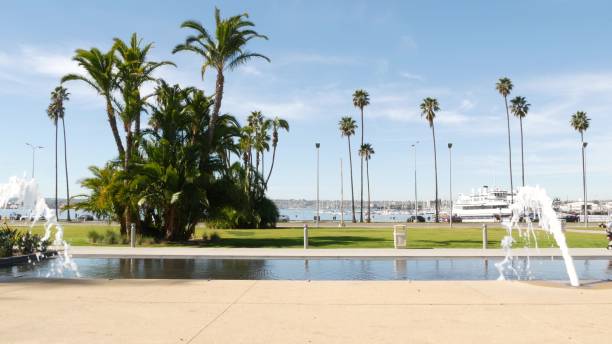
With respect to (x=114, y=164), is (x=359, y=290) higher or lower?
lower

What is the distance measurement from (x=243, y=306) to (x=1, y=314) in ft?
13.1

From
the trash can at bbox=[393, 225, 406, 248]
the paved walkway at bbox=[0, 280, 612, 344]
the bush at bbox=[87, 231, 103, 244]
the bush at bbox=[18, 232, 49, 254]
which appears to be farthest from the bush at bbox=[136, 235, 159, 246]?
the paved walkway at bbox=[0, 280, 612, 344]

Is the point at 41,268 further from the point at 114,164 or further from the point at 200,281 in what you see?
the point at 114,164

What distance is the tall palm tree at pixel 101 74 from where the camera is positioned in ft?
85.8

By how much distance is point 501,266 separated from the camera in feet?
51.4

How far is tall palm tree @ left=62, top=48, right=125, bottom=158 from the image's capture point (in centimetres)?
2614

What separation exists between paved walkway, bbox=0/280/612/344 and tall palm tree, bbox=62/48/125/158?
1671 centimetres

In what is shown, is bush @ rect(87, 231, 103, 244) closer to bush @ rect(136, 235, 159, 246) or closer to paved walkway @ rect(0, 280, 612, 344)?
bush @ rect(136, 235, 159, 246)

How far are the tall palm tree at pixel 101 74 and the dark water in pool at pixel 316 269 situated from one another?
11225 millimetres

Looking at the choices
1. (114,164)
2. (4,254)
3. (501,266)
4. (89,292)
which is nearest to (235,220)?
(114,164)

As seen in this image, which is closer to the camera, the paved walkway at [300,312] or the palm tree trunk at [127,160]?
the paved walkway at [300,312]

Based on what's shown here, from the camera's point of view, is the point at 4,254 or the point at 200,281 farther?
the point at 4,254

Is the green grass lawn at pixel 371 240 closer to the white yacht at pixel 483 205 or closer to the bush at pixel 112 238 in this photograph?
the bush at pixel 112 238

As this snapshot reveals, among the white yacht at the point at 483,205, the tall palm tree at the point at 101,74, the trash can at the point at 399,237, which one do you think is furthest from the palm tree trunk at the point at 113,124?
the white yacht at the point at 483,205
